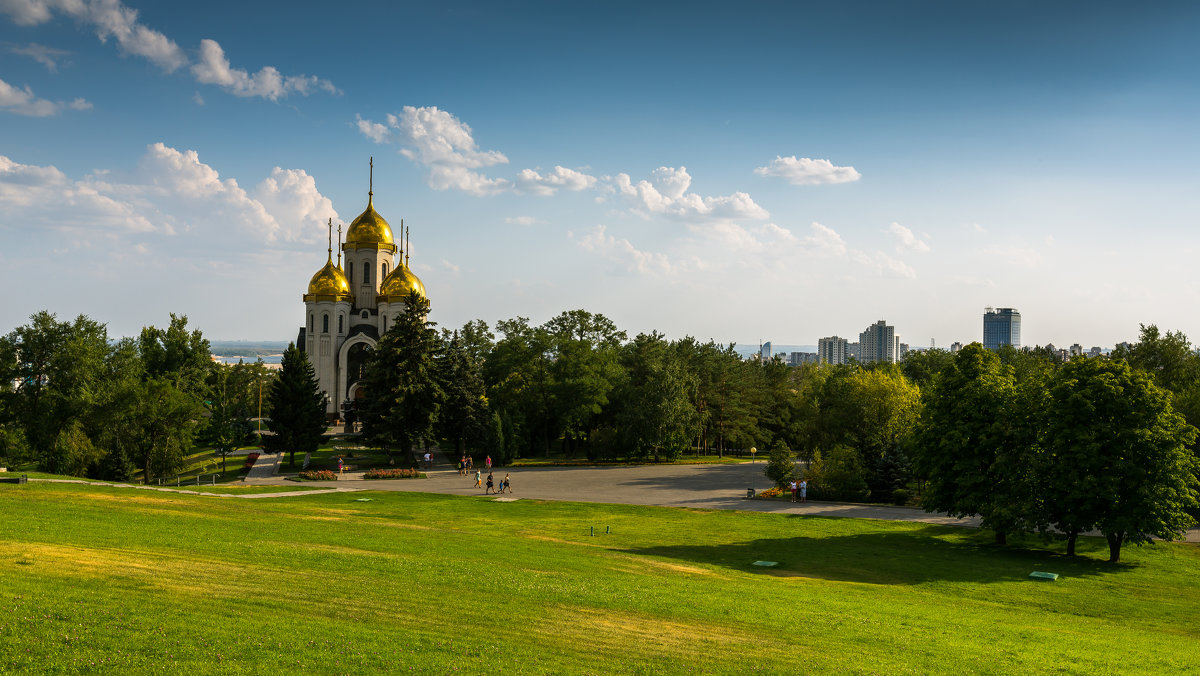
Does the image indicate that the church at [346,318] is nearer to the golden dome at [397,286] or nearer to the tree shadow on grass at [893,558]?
the golden dome at [397,286]

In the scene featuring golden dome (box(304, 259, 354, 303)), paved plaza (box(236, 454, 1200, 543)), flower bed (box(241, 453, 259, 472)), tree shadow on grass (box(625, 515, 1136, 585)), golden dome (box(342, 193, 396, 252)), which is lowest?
flower bed (box(241, 453, 259, 472))

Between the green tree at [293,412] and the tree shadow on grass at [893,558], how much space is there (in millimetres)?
35483

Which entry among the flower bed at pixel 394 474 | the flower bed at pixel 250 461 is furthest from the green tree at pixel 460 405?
the flower bed at pixel 250 461

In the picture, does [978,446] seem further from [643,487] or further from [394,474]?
[394,474]

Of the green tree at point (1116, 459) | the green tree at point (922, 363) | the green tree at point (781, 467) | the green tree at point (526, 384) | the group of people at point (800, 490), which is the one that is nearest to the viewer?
the green tree at point (1116, 459)

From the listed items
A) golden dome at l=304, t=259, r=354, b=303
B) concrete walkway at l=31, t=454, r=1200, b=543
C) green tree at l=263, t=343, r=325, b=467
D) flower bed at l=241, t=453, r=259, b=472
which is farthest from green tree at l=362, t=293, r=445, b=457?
golden dome at l=304, t=259, r=354, b=303

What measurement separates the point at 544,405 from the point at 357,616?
44827 mm

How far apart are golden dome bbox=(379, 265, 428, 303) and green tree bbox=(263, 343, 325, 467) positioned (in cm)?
2300

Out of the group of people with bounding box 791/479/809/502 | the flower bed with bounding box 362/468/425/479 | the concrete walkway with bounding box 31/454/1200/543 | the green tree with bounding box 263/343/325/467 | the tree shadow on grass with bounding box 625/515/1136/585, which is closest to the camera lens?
the tree shadow on grass with bounding box 625/515/1136/585

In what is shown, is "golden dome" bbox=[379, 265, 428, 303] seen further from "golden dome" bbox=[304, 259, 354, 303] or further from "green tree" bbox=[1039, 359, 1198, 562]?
"green tree" bbox=[1039, 359, 1198, 562]

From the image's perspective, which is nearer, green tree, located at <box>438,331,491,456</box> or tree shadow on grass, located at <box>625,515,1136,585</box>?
tree shadow on grass, located at <box>625,515,1136,585</box>

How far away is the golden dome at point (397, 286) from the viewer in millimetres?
75188

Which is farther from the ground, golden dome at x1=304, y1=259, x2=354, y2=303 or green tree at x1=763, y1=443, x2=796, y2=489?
golden dome at x1=304, y1=259, x2=354, y2=303

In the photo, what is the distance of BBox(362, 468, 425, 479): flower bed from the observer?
4256 cm
